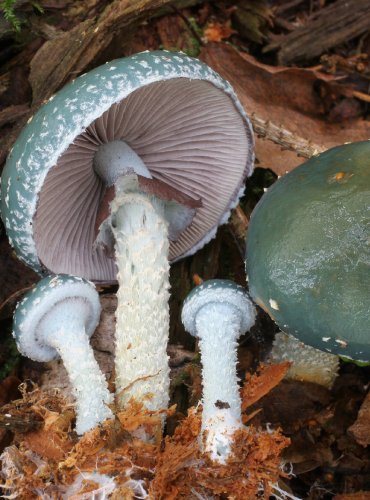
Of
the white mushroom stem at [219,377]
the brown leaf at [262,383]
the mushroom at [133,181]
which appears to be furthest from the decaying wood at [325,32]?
the brown leaf at [262,383]

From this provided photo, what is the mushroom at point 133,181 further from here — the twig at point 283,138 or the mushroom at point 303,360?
the mushroom at point 303,360

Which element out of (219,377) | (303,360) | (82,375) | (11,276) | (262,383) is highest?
(11,276)

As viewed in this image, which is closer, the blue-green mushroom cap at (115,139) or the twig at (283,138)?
the blue-green mushroom cap at (115,139)

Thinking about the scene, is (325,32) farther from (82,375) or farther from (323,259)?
(82,375)

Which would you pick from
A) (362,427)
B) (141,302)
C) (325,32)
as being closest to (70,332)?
(141,302)

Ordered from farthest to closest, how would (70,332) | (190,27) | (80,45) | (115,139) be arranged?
(190,27)
(80,45)
(115,139)
(70,332)

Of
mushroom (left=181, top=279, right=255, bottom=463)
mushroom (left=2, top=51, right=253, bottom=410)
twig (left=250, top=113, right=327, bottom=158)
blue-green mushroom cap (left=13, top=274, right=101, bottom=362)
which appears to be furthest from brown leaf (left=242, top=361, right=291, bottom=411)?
twig (left=250, top=113, right=327, bottom=158)

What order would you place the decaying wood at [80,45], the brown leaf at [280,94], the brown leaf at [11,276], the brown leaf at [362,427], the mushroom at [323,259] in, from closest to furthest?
1. the mushroom at [323,259]
2. the brown leaf at [362,427]
3. the decaying wood at [80,45]
4. the brown leaf at [11,276]
5. the brown leaf at [280,94]

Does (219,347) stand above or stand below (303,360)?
above

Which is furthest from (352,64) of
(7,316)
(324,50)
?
(7,316)
